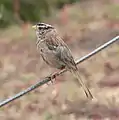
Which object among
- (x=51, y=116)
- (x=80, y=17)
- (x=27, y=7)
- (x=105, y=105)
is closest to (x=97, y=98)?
(x=105, y=105)

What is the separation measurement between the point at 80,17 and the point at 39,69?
316 inches

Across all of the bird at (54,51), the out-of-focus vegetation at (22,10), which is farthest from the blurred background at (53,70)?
the bird at (54,51)

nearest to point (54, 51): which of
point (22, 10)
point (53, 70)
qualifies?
point (53, 70)

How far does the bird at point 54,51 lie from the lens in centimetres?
621

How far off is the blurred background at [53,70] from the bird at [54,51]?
1937 mm

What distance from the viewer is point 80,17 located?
67.5 feet

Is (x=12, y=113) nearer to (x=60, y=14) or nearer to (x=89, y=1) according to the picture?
(x=60, y=14)

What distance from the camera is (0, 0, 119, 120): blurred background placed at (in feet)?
31.8

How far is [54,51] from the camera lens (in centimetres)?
635

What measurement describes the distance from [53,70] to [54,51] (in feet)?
18.9

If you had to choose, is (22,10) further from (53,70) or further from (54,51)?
(54,51)

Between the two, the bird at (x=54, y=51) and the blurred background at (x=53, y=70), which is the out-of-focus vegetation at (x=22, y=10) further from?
the bird at (x=54, y=51)

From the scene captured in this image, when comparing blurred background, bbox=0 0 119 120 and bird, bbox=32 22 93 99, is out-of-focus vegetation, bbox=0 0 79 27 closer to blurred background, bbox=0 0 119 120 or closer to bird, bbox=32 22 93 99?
blurred background, bbox=0 0 119 120

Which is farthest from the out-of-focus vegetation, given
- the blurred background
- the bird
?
the bird
